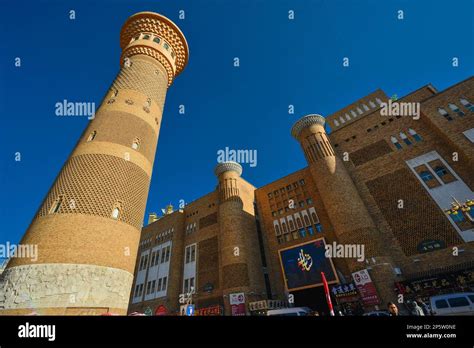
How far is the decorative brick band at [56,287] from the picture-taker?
8891 mm

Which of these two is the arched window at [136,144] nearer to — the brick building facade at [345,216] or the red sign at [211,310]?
the brick building facade at [345,216]

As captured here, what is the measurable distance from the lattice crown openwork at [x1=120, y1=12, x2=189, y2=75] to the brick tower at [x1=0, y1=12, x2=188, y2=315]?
480 cm

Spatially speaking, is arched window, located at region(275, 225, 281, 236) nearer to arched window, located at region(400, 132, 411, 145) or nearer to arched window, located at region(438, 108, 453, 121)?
arched window, located at region(400, 132, 411, 145)

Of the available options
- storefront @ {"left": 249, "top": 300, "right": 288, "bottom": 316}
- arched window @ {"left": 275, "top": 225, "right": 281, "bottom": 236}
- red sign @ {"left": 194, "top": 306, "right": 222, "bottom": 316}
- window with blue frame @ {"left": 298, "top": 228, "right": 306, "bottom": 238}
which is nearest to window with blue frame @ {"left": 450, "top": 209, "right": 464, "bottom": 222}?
window with blue frame @ {"left": 298, "top": 228, "right": 306, "bottom": 238}

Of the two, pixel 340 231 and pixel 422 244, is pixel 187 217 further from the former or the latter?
pixel 422 244

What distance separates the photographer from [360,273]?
1806 cm

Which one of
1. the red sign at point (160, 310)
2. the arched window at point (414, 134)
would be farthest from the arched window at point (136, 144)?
the arched window at point (414, 134)

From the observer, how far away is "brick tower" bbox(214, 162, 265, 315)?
917 inches

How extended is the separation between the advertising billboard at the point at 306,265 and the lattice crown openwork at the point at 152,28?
2211 cm

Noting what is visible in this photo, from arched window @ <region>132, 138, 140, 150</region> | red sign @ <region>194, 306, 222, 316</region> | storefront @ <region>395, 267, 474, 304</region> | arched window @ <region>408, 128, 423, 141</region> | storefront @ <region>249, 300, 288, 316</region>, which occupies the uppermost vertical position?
arched window @ <region>408, 128, 423, 141</region>

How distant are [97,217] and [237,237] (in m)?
17.0

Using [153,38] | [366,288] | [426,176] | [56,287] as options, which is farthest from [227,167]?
[56,287]
